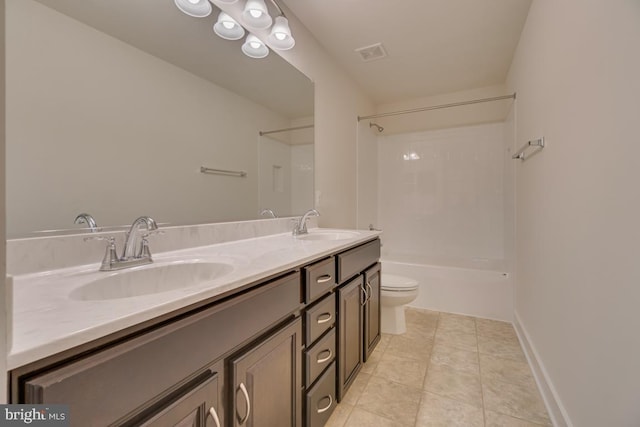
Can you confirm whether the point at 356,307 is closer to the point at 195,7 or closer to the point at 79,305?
the point at 79,305

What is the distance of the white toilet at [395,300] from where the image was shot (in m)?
2.08

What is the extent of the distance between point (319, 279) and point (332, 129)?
5.23ft

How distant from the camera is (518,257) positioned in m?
2.23

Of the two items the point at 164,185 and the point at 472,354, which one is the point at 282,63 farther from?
the point at 472,354

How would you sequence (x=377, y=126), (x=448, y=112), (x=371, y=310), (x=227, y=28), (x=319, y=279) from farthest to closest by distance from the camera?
(x=377, y=126)
(x=448, y=112)
(x=371, y=310)
(x=227, y=28)
(x=319, y=279)

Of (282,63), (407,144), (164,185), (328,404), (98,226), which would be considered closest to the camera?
(98,226)

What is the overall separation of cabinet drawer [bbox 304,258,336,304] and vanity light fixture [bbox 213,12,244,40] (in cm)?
125

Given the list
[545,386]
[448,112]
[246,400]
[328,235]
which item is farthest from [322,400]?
[448,112]

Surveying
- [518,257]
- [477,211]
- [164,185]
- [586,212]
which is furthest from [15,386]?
[477,211]

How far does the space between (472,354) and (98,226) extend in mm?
2252

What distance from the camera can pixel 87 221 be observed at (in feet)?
2.90

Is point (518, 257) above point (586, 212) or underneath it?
underneath

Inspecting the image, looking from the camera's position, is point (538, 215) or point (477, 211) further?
point (477, 211)

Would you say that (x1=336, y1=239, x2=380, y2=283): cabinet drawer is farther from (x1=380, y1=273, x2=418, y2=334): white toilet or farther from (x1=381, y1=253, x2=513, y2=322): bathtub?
(x1=381, y1=253, x2=513, y2=322): bathtub
